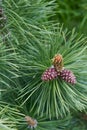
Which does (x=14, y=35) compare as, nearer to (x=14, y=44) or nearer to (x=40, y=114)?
(x=14, y=44)

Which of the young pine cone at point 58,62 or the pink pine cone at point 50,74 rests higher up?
the young pine cone at point 58,62

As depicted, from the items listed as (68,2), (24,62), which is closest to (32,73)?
(24,62)

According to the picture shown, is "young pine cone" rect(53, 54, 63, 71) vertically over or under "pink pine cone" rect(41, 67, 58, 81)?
over
